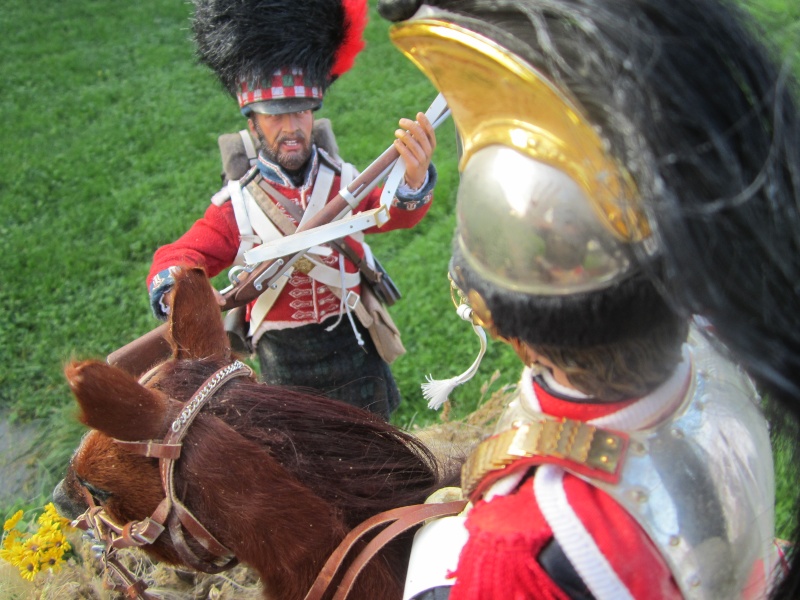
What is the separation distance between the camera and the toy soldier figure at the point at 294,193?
8.43ft

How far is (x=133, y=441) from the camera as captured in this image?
1578mm

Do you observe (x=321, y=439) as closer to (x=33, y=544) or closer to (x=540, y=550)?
(x=540, y=550)

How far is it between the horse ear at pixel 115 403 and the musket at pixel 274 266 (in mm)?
762

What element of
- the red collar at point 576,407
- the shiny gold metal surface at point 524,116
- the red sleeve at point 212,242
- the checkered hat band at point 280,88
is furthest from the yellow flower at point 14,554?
the shiny gold metal surface at point 524,116

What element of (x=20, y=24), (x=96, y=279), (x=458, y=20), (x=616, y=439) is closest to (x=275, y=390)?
(x=616, y=439)

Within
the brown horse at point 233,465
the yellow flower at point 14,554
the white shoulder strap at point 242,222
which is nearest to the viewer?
the brown horse at point 233,465

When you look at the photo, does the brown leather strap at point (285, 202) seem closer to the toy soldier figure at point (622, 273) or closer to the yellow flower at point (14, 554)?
the yellow flower at point (14, 554)

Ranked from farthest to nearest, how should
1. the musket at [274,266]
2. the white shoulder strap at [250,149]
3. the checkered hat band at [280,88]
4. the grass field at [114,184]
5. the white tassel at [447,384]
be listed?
the grass field at [114,184] < the white shoulder strap at [250,149] < the checkered hat band at [280,88] < the musket at [274,266] < the white tassel at [447,384]

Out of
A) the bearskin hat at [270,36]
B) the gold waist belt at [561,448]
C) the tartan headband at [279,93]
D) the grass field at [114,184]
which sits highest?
the bearskin hat at [270,36]

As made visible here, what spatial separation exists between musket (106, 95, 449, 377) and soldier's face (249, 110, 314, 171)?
335 mm

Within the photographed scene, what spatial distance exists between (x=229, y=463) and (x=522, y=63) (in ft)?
3.40

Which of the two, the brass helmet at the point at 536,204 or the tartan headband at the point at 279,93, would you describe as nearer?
the brass helmet at the point at 536,204

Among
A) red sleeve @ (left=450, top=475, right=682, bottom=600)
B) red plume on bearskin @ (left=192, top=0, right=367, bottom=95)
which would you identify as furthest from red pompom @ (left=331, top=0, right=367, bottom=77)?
red sleeve @ (left=450, top=475, right=682, bottom=600)

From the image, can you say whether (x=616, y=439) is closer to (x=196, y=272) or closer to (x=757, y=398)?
(x=757, y=398)
